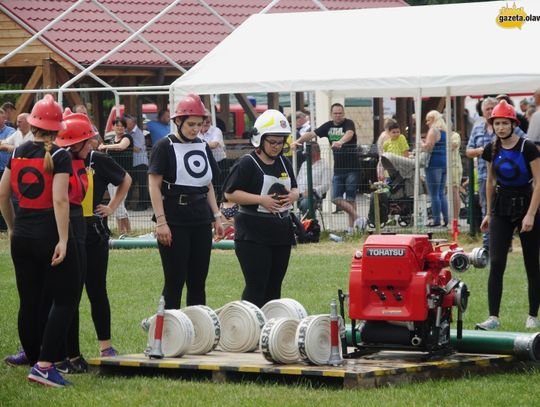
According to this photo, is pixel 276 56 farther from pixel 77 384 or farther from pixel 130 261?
pixel 77 384

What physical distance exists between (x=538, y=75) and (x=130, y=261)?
620 centimetres

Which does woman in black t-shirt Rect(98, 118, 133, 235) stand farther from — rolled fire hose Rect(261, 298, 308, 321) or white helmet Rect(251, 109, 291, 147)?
rolled fire hose Rect(261, 298, 308, 321)

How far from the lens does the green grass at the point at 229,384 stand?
7.76m

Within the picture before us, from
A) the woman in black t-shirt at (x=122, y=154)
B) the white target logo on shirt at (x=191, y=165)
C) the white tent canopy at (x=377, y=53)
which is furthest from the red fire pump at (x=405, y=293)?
the woman in black t-shirt at (x=122, y=154)

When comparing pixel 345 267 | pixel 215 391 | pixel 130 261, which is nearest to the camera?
pixel 215 391

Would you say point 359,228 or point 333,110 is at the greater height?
point 333,110

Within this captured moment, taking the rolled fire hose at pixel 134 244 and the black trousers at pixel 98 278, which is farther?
the rolled fire hose at pixel 134 244

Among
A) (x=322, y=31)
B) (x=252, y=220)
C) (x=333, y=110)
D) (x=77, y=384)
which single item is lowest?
(x=77, y=384)

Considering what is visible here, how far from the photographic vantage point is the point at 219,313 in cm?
931

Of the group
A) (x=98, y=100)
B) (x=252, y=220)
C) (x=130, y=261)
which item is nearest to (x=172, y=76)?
(x=98, y=100)

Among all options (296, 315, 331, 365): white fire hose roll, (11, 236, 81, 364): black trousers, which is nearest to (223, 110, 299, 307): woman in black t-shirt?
(296, 315, 331, 365): white fire hose roll

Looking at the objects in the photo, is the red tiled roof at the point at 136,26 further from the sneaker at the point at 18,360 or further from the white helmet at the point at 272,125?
the sneaker at the point at 18,360

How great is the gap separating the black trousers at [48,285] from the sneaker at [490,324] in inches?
143

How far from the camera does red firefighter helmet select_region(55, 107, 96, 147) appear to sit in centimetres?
895
